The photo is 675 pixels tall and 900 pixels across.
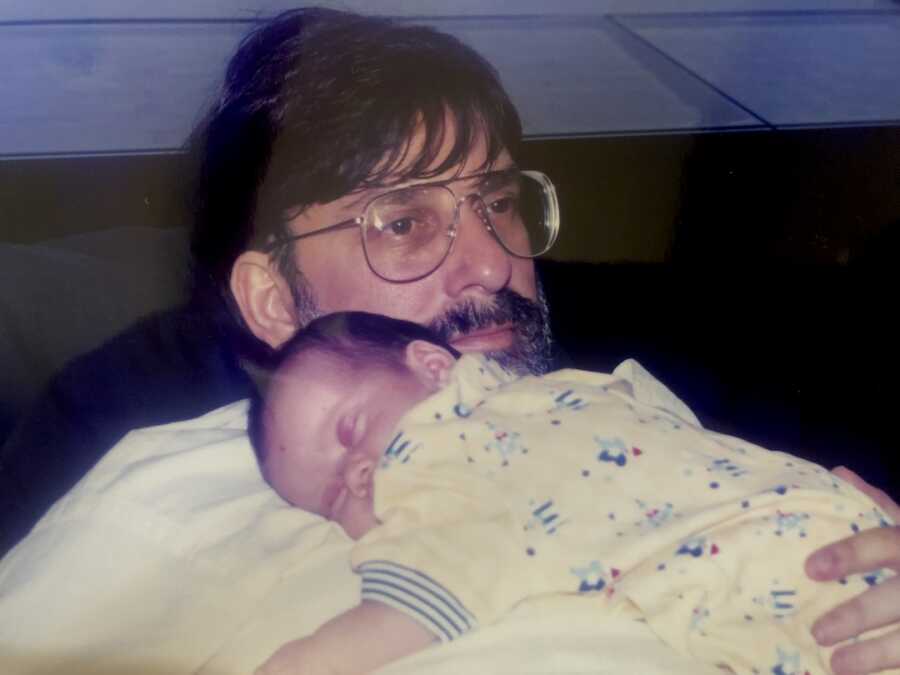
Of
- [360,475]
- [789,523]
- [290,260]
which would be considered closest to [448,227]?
[290,260]

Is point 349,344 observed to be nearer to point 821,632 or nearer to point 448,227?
point 448,227

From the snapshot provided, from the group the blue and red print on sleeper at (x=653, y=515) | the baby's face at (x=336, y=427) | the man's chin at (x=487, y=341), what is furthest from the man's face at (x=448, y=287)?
the blue and red print on sleeper at (x=653, y=515)

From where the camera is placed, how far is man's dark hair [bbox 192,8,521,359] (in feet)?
2.53

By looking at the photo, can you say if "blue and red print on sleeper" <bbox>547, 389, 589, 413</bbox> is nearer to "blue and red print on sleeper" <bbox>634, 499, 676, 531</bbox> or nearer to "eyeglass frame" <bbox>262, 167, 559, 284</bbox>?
"blue and red print on sleeper" <bbox>634, 499, 676, 531</bbox>

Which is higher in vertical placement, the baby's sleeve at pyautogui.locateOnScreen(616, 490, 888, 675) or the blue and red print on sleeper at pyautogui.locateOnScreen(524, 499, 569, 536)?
the blue and red print on sleeper at pyautogui.locateOnScreen(524, 499, 569, 536)

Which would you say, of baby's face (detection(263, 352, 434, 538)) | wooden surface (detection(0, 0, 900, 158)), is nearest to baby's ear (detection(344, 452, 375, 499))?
baby's face (detection(263, 352, 434, 538))

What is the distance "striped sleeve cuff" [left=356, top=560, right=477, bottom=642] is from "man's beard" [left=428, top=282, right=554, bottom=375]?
242mm

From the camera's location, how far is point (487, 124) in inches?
32.5

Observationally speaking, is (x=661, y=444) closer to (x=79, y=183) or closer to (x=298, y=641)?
(x=298, y=641)

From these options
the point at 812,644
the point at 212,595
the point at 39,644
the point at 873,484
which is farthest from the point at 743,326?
the point at 39,644

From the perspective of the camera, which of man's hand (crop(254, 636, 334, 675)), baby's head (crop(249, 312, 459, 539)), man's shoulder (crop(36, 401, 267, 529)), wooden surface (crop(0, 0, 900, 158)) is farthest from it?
wooden surface (crop(0, 0, 900, 158))

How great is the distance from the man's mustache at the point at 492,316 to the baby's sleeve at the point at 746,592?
0.27 m

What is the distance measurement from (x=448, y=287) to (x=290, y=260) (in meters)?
0.14

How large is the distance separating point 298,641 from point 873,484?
1.68 feet
